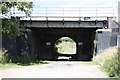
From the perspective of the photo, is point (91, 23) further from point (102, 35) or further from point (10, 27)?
point (10, 27)

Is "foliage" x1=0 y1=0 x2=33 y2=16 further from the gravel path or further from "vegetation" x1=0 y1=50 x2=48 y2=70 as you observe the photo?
the gravel path

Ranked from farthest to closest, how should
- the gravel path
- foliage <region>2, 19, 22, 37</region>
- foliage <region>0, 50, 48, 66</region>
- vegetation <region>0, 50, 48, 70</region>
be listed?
foliage <region>2, 19, 22, 37</region> < foliage <region>0, 50, 48, 66</region> < vegetation <region>0, 50, 48, 70</region> < the gravel path

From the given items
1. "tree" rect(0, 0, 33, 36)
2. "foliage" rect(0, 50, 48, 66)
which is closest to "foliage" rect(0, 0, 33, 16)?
"tree" rect(0, 0, 33, 36)

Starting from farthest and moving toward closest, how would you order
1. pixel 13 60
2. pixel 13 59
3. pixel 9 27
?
pixel 13 59 → pixel 13 60 → pixel 9 27

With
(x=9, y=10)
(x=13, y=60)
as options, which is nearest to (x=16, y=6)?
(x=9, y=10)

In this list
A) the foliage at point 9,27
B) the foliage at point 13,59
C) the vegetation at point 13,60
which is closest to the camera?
the vegetation at point 13,60

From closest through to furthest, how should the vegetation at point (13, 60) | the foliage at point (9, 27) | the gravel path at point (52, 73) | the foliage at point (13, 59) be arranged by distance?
the gravel path at point (52, 73) → the vegetation at point (13, 60) → the foliage at point (13, 59) → the foliage at point (9, 27)

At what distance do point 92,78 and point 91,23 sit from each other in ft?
84.3

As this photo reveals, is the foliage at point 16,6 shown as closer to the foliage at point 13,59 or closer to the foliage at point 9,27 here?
the foliage at point 9,27

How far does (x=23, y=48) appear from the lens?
36031 mm

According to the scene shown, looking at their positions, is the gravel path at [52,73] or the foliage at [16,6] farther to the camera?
the foliage at [16,6]

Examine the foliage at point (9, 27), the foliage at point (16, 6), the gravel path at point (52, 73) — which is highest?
the foliage at point (16, 6)

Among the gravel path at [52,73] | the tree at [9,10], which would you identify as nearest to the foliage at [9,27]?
the tree at [9,10]

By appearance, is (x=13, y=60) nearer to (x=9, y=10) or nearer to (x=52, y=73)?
(x=9, y=10)
